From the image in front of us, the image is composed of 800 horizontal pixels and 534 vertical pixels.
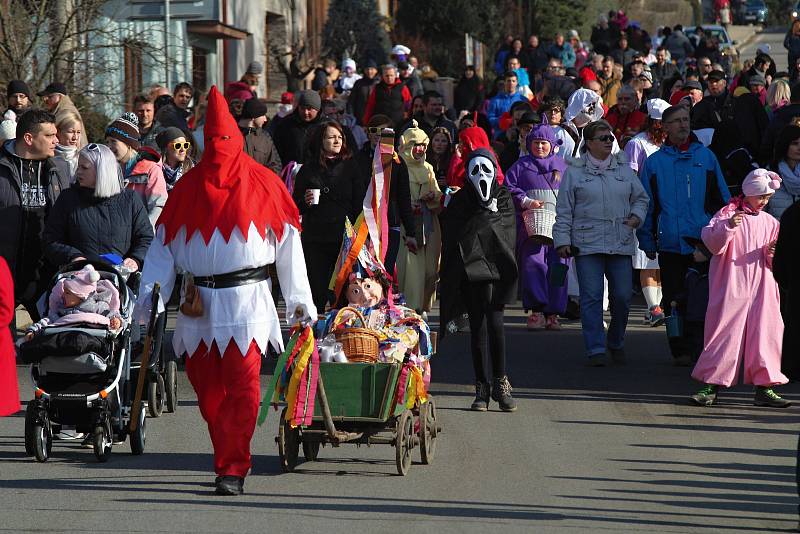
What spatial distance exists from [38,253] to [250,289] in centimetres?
461

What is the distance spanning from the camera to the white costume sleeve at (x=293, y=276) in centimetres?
924

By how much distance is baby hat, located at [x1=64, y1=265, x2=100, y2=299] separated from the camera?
409 inches

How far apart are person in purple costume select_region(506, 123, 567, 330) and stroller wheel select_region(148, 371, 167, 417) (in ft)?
17.4

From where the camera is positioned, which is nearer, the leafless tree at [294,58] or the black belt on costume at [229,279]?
the black belt on costume at [229,279]

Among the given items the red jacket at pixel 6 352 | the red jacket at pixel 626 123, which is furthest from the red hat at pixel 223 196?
the red jacket at pixel 626 123

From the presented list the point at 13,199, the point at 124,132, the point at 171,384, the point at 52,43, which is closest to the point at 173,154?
the point at 124,132

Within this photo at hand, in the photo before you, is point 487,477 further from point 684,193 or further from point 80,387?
point 684,193

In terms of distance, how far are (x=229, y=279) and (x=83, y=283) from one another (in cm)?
159

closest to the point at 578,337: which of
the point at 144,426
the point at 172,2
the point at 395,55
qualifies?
the point at 144,426

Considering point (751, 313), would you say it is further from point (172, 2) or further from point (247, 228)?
Answer: point (172, 2)

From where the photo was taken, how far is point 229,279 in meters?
9.24

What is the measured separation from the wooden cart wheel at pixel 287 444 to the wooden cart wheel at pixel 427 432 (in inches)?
28.9

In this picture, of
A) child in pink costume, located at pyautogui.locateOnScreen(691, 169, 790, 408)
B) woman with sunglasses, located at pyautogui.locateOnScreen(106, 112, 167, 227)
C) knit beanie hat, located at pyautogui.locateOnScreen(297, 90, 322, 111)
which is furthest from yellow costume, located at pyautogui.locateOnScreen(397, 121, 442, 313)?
child in pink costume, located at pyautogui.locateOnScreen(691, 169, 790, 408)

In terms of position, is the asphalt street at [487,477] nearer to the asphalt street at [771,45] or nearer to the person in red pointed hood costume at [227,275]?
the person in red pointed hood costume at [227,275]
